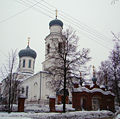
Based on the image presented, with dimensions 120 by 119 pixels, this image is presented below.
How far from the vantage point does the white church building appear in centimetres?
3008

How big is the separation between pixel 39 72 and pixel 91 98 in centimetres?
1178

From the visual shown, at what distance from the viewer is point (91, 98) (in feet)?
80.2

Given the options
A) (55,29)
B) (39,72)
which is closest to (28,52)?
(55,29)

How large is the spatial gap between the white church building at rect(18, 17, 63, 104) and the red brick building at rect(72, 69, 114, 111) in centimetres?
494

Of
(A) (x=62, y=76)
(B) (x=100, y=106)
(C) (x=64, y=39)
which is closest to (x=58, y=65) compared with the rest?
(A) (x=62, y=76)

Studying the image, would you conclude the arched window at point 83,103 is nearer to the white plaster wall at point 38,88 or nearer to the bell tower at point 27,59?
the white plaster wall at point 38,88

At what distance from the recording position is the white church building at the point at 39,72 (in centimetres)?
3008

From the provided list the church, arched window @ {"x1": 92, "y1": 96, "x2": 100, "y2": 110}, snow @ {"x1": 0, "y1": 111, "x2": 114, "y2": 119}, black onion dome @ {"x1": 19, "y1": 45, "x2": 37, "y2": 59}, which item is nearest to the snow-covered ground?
snow @ {"x1": 0, "y1": 111, "x2": 114, "y2": 119}

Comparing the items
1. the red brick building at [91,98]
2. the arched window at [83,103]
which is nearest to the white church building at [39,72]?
the red brick building at [91,98]

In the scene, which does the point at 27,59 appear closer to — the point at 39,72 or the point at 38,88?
the point at 39,72

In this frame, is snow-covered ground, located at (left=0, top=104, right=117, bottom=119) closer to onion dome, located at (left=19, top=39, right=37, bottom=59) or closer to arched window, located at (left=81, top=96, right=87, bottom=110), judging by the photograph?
arched window, located at (left=81, top=96, right=87, bottom=110)

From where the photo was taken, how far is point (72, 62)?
1941cm

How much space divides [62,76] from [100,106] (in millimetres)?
9282


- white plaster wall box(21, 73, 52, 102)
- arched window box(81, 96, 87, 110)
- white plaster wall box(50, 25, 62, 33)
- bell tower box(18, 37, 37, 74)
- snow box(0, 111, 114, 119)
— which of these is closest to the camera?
snow box(0, 111, 114, 119)
